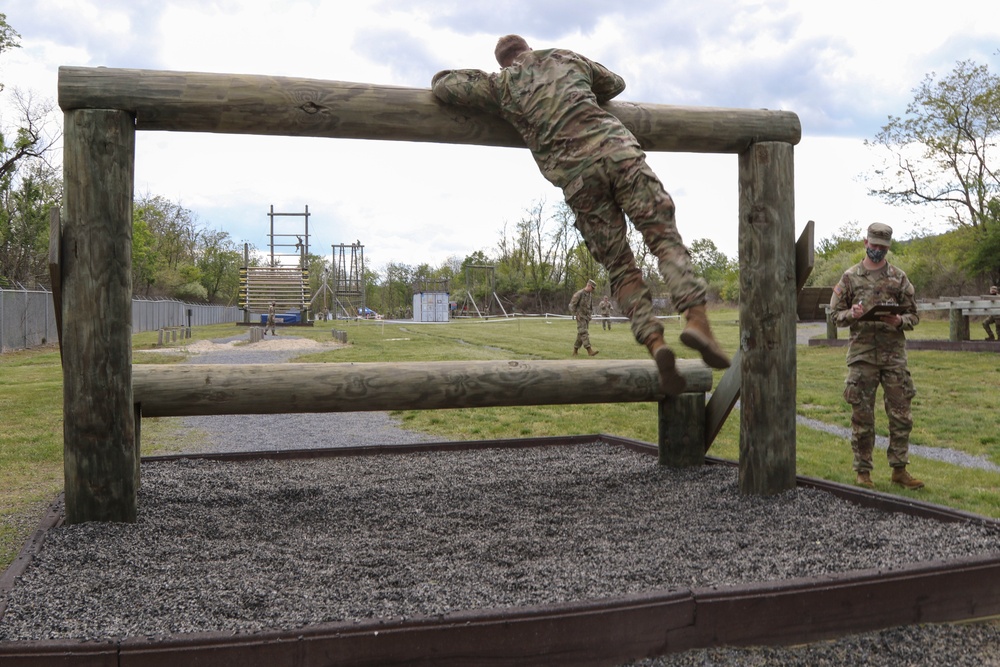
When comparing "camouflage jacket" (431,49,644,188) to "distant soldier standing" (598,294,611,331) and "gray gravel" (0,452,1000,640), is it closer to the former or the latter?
"gray gravel" (0,452,1000,640)

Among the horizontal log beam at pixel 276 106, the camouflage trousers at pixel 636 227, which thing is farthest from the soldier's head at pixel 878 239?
the camouflage trousers at pixel 636 227

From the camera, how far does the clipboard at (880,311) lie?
218 inches

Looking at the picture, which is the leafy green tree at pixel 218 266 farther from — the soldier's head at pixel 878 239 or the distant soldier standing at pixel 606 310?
the soldier's head at pixel 878 239

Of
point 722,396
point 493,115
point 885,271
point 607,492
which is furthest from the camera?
point 885,271

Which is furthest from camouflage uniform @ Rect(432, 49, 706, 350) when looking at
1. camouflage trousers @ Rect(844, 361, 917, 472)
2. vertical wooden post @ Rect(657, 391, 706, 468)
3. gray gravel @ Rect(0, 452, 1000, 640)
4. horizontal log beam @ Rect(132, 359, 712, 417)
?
camouflage trousers @ Rect(844, 361, 917, 472)

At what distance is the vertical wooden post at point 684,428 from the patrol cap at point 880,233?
1.63 m

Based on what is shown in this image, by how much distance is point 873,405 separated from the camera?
5.79 metres

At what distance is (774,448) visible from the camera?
474cm

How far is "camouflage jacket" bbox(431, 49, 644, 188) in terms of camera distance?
3.68 metres

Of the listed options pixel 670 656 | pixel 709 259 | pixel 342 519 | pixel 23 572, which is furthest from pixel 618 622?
pixel 709 259

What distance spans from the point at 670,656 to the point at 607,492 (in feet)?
7.32

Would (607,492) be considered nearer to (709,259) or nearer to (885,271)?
(885,271)

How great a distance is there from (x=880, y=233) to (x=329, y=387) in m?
3.92

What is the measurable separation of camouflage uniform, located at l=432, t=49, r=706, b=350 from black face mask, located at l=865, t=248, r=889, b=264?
2.63 meters
